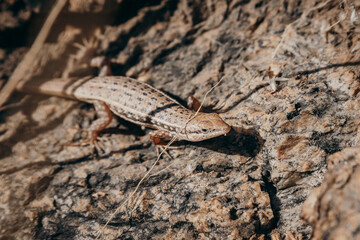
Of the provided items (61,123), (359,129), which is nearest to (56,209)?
(61,123)

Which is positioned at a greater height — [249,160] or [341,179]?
[341,179]

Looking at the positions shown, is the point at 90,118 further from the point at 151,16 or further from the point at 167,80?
the point at 151,16

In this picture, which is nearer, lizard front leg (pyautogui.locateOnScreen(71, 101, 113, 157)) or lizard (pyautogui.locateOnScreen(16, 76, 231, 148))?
lizard (pyautogui.locateOnScreen(16, 76, 231, 148))

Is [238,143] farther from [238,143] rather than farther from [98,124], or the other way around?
[98,124]

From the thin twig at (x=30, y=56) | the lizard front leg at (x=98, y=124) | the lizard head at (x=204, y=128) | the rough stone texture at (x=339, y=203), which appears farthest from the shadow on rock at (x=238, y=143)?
the thin twig at (x=30, y=56)

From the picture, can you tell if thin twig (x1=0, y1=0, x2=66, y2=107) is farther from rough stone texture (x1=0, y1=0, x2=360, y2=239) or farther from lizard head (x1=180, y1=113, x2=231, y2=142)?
lizard head (x1=180, y1=113, x2=231, y2=142)

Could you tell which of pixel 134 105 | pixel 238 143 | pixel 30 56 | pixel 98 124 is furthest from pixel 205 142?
pixel 30 56

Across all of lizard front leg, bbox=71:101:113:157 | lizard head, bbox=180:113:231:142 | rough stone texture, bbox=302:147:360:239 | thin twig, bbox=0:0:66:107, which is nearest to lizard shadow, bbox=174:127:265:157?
lizard head, bbox=180:113:231:142
